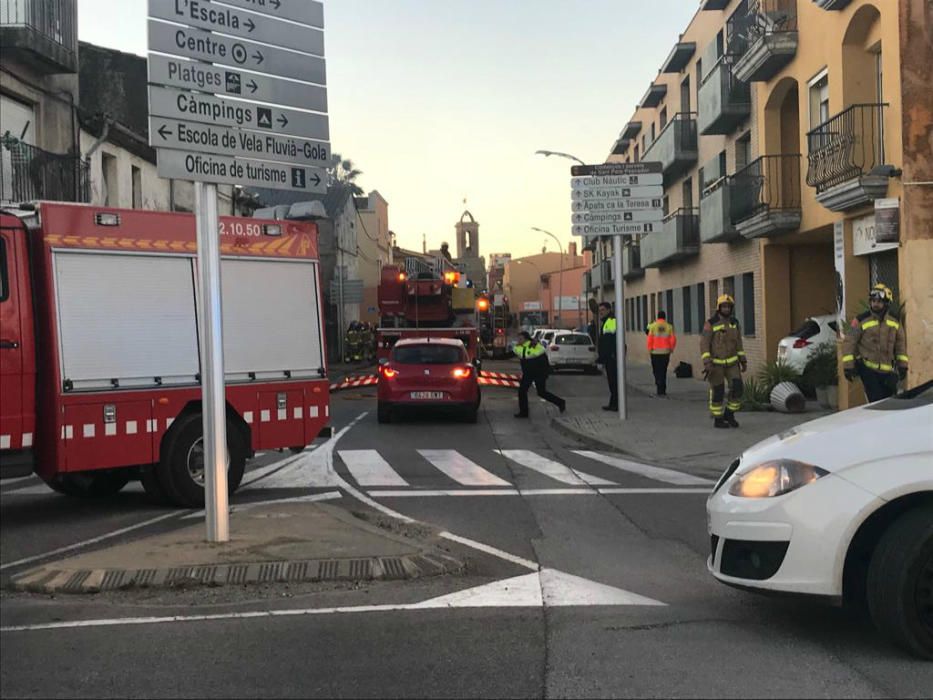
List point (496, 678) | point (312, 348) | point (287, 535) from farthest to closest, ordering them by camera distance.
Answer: point (312, 348)
point (287, 535)
point (496, 678)

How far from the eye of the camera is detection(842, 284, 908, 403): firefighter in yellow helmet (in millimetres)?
11102

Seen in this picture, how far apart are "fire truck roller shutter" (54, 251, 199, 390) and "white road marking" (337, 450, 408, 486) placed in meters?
2.50

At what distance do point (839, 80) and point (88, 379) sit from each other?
1338 cm

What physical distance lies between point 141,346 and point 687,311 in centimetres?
2465

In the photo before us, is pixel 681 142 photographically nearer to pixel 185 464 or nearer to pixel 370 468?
pixel 370 468

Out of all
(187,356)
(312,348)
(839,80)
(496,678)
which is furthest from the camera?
(839,80)

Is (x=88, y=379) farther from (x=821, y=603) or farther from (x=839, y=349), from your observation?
(x=839, y=349)

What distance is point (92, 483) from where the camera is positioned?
9320 millimetres

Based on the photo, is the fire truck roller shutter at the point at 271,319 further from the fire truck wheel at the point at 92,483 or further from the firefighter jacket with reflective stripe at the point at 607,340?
the firefighter jacket with reflective stripe at the point at 607,340

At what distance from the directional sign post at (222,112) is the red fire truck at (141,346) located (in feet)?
6.03

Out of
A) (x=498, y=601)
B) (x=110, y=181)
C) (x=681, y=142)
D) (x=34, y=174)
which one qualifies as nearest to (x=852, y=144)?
(x=498, y=601)

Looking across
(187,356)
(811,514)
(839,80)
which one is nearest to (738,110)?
(839,80)

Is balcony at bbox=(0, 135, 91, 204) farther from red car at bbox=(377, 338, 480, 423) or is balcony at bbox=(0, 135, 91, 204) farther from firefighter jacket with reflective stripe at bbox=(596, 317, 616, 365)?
firefighter jacket with reflective stripe at bbox=(596, 317, 616, 365)

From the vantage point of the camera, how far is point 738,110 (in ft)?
72.9
